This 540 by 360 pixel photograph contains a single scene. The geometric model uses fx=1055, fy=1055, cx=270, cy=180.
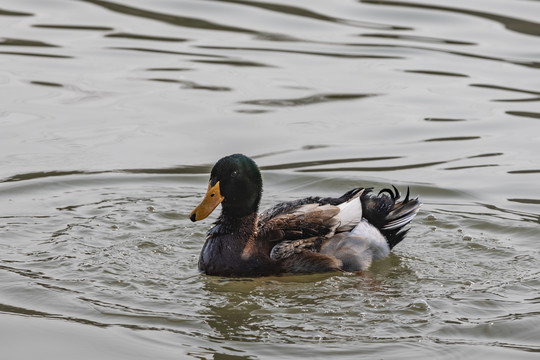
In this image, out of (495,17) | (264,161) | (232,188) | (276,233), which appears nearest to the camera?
(276,233)

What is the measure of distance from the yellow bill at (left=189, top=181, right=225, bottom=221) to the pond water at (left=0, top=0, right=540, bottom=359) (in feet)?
1.58

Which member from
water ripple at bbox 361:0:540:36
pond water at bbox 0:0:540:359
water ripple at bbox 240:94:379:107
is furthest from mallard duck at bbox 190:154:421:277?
water ripple at bbox 361:0:540:36

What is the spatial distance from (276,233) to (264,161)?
3.03m

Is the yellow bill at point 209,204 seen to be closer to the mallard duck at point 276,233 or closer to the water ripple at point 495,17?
the mallard duck at point 276,233

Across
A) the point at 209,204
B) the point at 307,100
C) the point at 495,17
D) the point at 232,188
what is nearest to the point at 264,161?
the point at 307,100

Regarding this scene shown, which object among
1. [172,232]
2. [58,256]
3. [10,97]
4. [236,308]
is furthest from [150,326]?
[10,97]

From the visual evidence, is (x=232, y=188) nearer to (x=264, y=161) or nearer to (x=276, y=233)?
(x=276, y=233)

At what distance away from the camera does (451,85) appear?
1421 centimetres

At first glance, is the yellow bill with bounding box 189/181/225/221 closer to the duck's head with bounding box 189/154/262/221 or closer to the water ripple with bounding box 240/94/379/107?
the duck's head with bounding box 189/154/262/221

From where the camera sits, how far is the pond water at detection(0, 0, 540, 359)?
→ 7285mm

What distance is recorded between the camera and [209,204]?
868 cm

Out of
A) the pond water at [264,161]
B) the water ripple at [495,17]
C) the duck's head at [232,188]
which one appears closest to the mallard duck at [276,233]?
the duck's head at [232,188]

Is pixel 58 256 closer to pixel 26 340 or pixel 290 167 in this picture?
pixel 26 340

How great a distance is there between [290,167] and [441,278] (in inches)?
133
